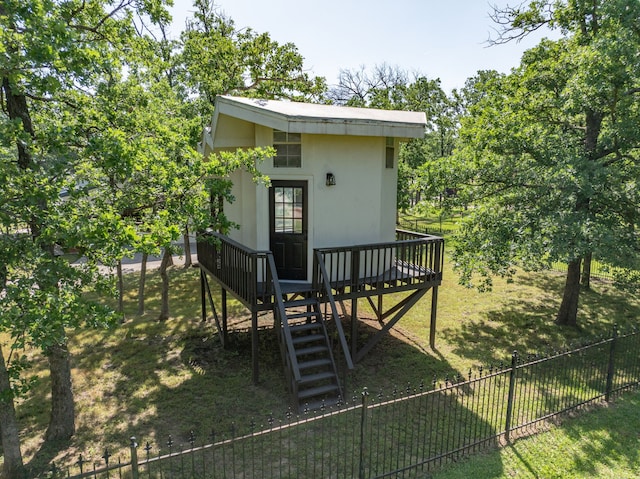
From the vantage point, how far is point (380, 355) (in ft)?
31.3

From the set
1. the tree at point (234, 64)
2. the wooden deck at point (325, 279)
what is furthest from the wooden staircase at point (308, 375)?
the tree at point (234, 64)

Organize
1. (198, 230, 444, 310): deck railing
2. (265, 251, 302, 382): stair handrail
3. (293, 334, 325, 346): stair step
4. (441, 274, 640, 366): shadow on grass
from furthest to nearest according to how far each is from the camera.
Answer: (441, 274, 640, 366): shadow on grass → (198, 230, 444, 310): deck railing → (293, 334, 325, 346): stair step → (265, 251, 302, 382): stair handrail

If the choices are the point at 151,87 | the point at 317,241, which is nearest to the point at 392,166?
the point at 317,241

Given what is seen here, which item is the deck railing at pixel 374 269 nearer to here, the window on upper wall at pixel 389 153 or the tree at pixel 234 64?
the window on upper wall at pixel 389 153

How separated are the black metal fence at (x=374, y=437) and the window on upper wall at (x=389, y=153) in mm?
5069

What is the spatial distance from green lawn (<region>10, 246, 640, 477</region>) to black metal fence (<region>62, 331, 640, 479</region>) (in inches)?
24.0

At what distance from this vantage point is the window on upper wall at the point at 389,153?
31.7 feet

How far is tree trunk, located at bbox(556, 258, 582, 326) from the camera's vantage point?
11375mm

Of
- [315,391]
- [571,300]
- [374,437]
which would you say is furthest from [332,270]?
[571,300]

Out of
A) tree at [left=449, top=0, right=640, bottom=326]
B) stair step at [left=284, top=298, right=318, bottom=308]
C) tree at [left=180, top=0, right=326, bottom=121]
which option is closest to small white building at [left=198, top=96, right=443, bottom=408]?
stair step at [left=284, top=298, right=318, bottom=308]

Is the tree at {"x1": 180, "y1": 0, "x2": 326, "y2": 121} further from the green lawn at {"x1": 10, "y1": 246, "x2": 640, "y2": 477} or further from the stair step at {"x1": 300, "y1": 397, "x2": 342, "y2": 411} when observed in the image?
the stair step at {"x1": 300, "y1": 397, "x2": 342, "y2": 411}

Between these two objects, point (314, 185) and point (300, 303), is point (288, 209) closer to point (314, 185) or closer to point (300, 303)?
point (314, 185)

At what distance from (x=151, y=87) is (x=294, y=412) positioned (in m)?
7.10

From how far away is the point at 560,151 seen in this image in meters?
9.88
